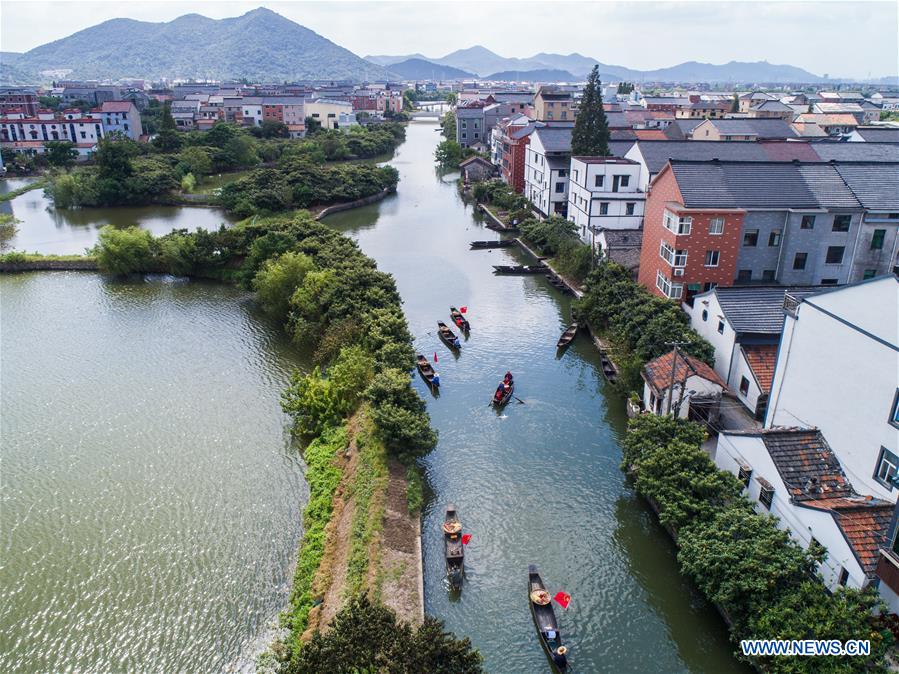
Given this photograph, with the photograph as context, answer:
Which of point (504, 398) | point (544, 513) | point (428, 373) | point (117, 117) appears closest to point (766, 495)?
point (544, 513)

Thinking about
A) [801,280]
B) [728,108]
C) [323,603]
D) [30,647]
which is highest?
[728,108]

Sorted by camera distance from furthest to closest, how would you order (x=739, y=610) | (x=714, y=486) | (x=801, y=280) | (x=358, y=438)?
(x=801, y=280) < (x=358, y=438) < (x=714, y=486) < (x=739, y=610)

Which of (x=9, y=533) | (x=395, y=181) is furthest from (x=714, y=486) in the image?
(x=395, y=181)

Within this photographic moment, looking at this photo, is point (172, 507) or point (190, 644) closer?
point (190, 644)

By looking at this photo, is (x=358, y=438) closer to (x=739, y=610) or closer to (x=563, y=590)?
(x=563, y=590)

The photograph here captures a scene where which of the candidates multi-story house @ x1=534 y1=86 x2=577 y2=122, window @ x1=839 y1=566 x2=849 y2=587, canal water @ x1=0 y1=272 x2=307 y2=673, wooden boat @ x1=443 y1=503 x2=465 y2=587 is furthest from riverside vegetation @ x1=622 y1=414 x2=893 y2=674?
multi-story house @ x1=534 y1=86 x2=577 y2=122

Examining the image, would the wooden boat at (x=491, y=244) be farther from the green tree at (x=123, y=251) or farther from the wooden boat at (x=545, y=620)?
the wooden boat at (x=545, y=620)
